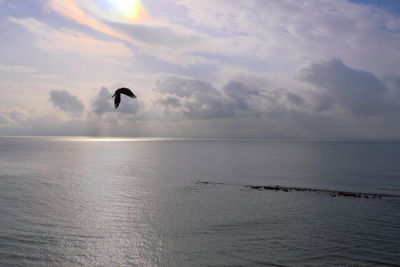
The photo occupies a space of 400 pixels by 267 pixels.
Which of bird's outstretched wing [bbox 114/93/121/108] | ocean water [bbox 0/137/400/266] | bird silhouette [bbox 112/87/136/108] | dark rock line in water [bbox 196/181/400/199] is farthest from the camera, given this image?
dark rock line in water [bbox 196/181/400/199]

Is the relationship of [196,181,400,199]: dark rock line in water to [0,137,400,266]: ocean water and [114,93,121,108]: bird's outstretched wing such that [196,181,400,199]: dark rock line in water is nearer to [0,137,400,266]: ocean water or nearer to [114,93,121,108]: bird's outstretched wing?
[0,137,400,266]: ocean water

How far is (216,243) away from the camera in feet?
107

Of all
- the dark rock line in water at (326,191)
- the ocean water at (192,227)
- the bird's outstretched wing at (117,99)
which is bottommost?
the ocean water at (192,227)

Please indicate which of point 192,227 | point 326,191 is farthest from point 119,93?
point 326,191

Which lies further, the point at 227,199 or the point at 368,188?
the point at 368,188

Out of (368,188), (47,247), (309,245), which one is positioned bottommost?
(47,247)

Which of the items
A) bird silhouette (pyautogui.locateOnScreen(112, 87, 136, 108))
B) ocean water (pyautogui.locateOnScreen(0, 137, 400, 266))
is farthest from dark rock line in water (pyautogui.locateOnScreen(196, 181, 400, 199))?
bird silhouette (pyautogui.locateOnScreen(112, 87, 136, 108))

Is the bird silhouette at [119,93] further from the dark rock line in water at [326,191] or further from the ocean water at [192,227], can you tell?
the dark rock line in water at [326,191]

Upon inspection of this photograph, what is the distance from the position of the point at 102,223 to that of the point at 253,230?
1837cm

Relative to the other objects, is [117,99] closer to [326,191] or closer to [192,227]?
[192,227]

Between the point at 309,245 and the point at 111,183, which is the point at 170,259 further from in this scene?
the point at 111,183

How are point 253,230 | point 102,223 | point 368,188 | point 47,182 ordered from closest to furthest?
point 253,230 → point 102,223 → point 368,188 → point 47,182

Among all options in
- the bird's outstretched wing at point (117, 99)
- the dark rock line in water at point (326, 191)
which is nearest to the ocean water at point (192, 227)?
the dark rock line in water at point (326, 191)

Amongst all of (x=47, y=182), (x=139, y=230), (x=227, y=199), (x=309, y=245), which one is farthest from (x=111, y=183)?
(x=309, y=245)
